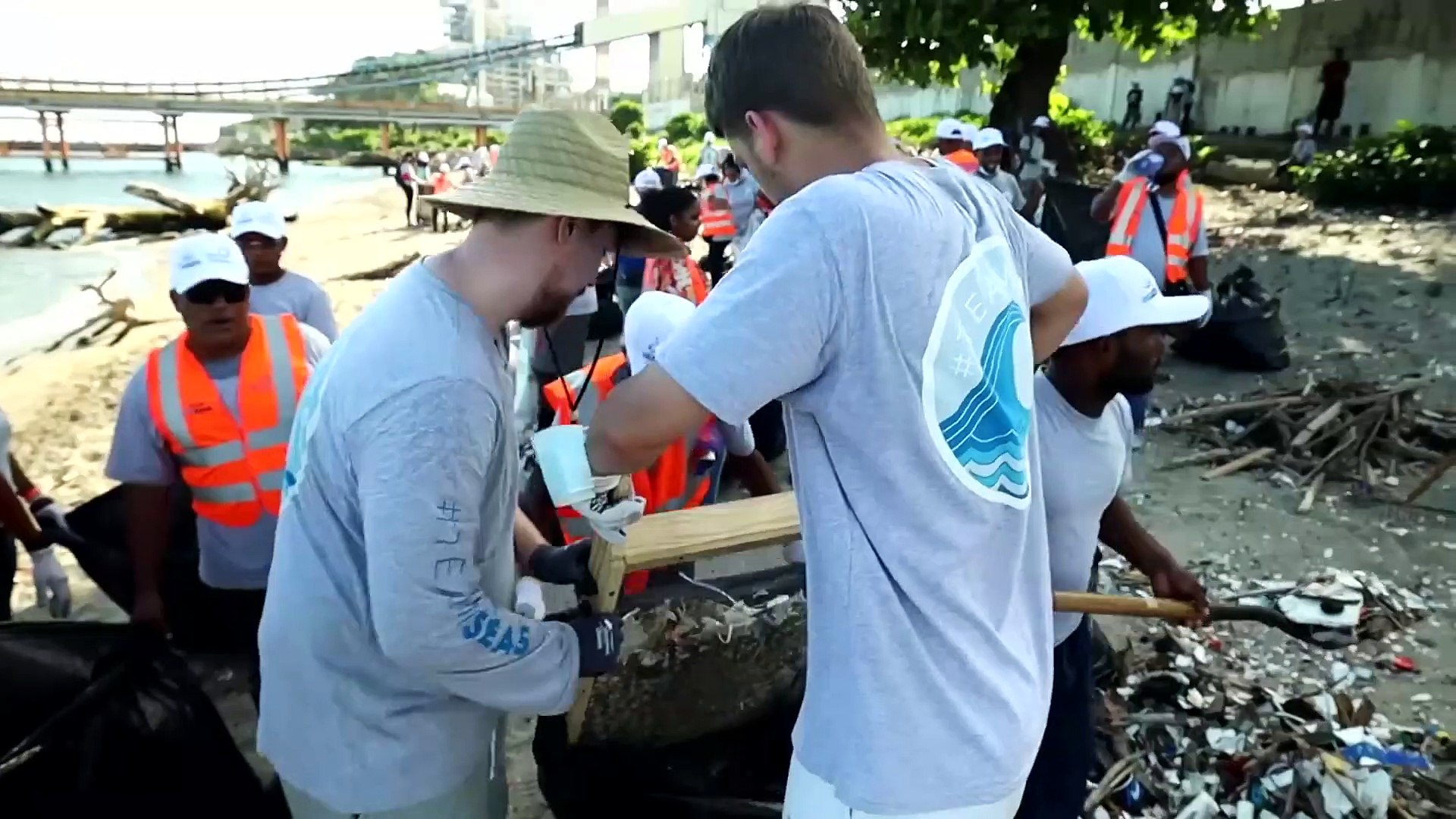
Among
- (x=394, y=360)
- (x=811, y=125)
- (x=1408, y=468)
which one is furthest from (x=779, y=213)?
(x=1408, y=468)

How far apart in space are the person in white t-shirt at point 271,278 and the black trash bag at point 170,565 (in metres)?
1.06

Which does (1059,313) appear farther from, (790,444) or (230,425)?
(230,425)

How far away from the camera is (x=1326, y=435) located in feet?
19.4

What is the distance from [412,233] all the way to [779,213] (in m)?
23.9

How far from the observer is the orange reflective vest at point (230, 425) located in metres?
2.74

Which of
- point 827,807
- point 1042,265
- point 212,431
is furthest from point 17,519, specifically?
→ point 1042,265

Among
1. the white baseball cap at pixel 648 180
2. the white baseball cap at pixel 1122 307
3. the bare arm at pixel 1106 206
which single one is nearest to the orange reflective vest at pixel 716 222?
the white baseball cap at pixel 648 180

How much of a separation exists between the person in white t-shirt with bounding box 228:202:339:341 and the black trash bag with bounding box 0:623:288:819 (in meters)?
2.29

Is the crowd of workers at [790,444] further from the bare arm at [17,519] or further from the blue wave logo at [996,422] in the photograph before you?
the bare arm at [17,519]

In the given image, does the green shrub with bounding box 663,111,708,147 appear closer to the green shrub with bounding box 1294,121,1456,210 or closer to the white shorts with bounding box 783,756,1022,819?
the green shrub with bounding box 1294,121,1456,210

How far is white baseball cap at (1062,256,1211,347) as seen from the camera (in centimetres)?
222

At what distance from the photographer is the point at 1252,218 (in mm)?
13719

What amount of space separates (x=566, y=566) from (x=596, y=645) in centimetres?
34

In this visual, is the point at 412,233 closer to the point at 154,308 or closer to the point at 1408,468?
the point at 154,308
